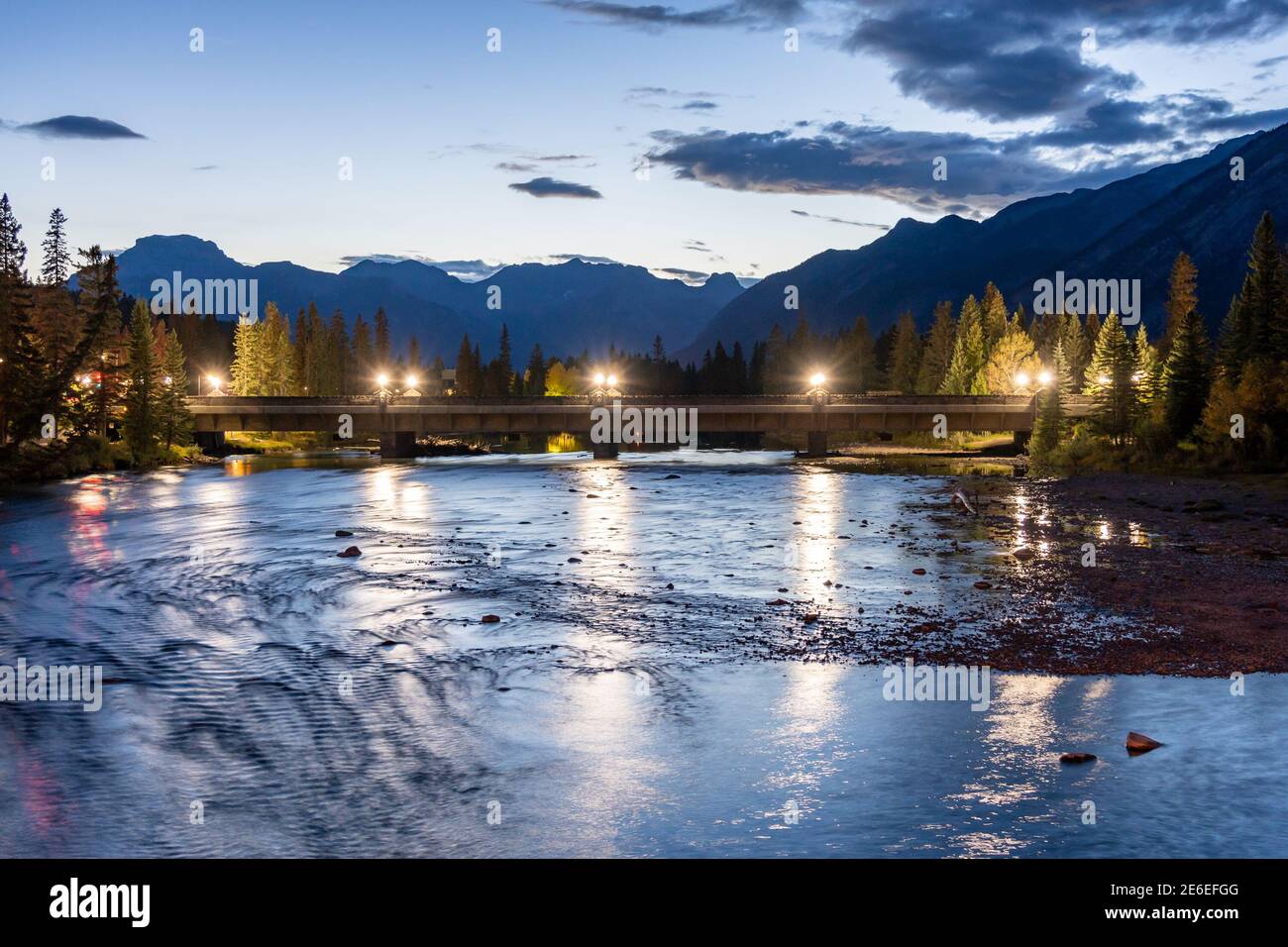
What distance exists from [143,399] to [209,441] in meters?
21.2

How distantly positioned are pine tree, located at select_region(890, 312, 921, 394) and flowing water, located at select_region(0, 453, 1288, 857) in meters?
128

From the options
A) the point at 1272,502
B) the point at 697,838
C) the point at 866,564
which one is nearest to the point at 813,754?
the point at 697,838

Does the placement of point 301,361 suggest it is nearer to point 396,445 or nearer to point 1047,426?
point 396,445

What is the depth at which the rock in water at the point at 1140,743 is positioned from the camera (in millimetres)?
15039

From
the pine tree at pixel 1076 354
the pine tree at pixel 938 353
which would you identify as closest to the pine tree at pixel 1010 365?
the pine tree at pixel 1076 354

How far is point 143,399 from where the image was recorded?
90.9m

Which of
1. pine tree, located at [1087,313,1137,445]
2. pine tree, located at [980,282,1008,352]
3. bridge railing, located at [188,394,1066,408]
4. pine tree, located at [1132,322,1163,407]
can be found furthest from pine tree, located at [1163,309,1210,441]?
pine tree, located at [980,282,1008,352]

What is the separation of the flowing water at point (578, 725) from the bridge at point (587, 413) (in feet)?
226

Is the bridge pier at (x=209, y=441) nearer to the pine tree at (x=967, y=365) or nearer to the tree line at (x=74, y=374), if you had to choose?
the tree line at (x=74, y=374)

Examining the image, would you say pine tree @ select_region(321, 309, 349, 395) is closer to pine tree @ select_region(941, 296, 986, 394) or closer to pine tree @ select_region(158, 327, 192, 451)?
pine tree @ select_region(158, 327, 192, 451)
